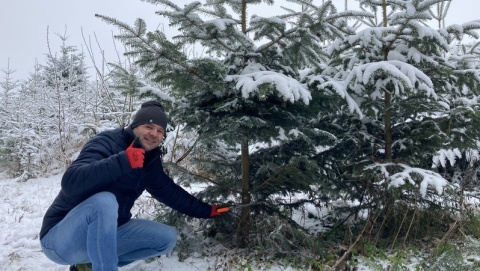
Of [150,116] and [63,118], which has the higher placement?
[150,116]

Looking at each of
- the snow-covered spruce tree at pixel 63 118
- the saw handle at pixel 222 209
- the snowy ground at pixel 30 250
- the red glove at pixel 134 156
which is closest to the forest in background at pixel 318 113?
the saw handle at pixel 222 209

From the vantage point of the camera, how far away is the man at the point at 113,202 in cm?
260

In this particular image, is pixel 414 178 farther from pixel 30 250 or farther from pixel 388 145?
pixel 30 250

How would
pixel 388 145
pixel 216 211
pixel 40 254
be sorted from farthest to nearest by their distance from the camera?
pixel 40 254, pixel 388 145, pixel 216 211

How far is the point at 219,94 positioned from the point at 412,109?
1717mm

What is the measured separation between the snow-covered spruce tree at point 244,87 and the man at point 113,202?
0.35 meters

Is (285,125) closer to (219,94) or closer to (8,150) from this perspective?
(219,94)

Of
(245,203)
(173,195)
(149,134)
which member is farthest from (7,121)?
(149,134)

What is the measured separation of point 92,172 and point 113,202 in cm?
27

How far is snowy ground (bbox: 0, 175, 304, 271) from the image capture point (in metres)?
3.32

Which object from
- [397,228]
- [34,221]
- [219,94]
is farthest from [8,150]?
[397,228]

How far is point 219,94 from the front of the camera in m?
3.35

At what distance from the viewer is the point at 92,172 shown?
2557 millimetres

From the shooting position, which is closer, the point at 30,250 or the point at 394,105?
the point at 394,105
